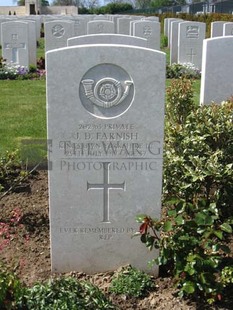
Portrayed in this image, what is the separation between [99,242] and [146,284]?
446 millimetres

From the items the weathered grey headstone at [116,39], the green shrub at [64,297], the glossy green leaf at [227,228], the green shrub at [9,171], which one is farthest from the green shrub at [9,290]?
the weathered grey headstone at [116,39]

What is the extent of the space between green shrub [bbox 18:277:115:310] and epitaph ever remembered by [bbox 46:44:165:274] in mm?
437

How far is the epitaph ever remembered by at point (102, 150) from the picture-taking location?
10.8 ft

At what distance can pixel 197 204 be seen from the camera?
11.5ft

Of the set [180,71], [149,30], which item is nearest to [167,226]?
[180,71]

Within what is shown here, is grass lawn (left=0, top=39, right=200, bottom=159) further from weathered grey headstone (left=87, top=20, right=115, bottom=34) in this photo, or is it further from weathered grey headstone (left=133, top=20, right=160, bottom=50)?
weathered grey headstone (left=87, top=20, right=115, bottom=34)

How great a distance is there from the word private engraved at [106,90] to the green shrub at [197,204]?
2.44ft

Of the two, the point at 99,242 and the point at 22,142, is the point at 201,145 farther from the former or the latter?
the point at 22,142

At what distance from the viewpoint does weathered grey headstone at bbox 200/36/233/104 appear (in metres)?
5.79

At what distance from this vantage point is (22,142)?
689 cm

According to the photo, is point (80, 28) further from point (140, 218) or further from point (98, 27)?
point (140, 218)

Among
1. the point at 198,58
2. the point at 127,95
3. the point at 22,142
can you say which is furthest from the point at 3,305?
the point at 198,58

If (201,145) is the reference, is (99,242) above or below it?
below

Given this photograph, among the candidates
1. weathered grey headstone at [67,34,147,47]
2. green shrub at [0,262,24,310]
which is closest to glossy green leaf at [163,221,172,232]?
green shrub at [0,262,24,310]
